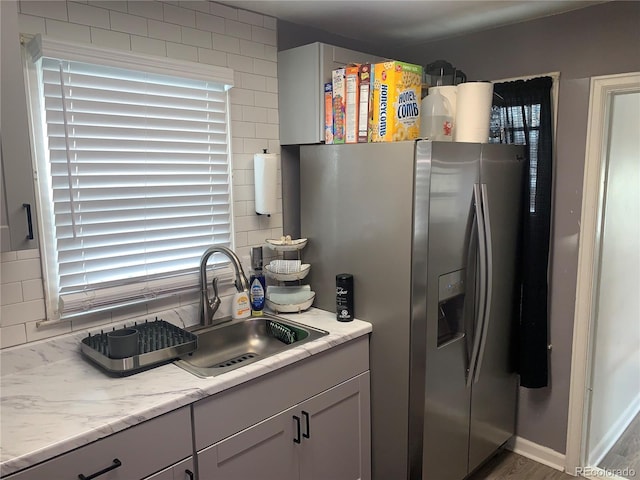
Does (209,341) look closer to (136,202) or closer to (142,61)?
(136,202)

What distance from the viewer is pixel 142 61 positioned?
6.25 feet

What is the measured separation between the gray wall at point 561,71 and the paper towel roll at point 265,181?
60 cm

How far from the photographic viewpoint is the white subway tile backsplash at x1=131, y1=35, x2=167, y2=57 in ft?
6.33

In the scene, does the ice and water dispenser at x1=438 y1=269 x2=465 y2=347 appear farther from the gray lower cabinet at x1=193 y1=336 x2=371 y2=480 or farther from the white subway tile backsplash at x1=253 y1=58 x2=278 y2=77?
the white subway tile backsplash at x1=253 y1=58 x2=278 y2=77

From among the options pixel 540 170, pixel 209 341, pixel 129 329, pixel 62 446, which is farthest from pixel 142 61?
pixel 540 170

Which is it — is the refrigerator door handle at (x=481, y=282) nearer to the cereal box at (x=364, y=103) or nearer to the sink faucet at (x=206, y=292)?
the cereal box at (x=364, y=103)

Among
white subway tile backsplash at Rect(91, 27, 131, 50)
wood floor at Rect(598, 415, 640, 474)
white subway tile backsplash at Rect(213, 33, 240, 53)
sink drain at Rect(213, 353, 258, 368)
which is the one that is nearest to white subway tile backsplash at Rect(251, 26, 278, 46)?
white subway tile backsplash at Rect(213, 33, 240, 53)

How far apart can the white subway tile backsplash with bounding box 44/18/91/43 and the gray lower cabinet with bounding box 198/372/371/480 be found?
60.1 inches

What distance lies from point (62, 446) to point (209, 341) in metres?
0.88

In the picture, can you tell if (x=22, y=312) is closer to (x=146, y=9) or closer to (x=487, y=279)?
(x=146, y=9)

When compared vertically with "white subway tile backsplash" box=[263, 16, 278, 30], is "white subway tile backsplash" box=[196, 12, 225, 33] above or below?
below

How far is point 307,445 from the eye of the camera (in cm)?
197

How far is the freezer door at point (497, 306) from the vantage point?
7.53 feet

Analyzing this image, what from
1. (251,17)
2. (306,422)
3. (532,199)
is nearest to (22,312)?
(306,422)
